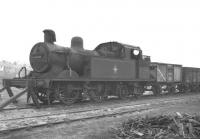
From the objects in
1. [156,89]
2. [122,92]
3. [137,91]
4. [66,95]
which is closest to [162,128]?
[66,95]

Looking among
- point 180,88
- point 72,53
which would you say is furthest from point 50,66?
point 180,88

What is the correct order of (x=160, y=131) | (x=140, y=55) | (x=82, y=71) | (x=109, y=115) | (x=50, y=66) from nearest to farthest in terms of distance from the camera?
(x=160, y=131)
(x=109, y=115)
(x=50, y=66)
(x=82, y=71)
(x=140, y=55)

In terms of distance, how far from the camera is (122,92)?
47.4 feet

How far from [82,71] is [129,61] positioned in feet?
10.5

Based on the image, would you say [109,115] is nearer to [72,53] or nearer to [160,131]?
[160,131]

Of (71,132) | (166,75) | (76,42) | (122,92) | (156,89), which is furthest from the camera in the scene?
(166,75)

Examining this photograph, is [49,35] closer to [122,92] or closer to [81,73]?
[81,73]

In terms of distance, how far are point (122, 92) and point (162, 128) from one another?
8530 millimetres

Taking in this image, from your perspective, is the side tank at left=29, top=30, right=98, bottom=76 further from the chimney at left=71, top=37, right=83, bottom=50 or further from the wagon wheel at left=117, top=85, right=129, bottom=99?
the wagon wheel at left=117, top=85, right=129, bottom=99

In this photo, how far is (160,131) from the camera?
559cm

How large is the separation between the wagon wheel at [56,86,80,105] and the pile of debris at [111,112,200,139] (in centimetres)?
513

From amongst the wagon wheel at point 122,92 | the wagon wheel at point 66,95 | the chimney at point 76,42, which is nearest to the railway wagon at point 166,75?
the wagon wheel at point 122,92

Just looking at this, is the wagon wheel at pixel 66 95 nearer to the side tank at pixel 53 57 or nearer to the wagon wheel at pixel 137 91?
the side tank at pixel 53 57

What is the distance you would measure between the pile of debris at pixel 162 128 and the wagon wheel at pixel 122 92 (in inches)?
297
